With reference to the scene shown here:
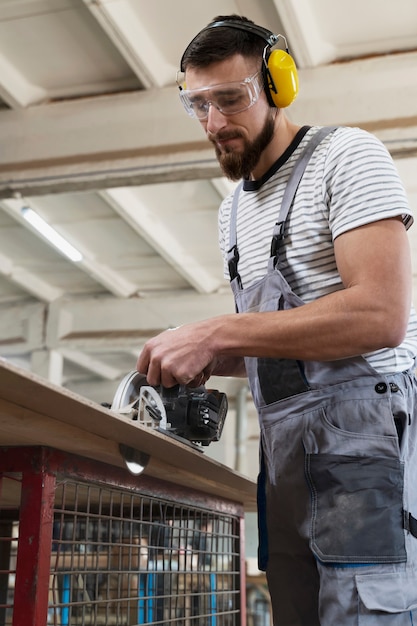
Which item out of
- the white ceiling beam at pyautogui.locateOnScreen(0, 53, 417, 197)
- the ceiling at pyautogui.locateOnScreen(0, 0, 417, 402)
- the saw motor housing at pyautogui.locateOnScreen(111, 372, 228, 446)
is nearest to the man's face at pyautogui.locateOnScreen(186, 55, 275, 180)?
the saw motor housing at pyautogui.locateOnScreen(111, 372, 228, 446)

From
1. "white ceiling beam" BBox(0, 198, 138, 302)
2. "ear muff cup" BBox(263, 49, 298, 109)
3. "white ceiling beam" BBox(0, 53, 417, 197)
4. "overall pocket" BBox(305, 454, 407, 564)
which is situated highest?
"white ceiling beam" BBox(0, 198, 138, 302)

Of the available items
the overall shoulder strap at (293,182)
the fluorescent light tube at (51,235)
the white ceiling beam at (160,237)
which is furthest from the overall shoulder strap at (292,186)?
the fluorescent light tube at (51,235)

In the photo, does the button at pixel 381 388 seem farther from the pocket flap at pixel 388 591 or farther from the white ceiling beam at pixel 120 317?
the white ceiling beam at pixel 120 317

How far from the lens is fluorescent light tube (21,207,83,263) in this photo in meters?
5.89

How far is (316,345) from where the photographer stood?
49.0 inches

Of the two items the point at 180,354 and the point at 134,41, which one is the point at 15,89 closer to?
the point at 134,41

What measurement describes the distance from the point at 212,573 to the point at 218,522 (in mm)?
246

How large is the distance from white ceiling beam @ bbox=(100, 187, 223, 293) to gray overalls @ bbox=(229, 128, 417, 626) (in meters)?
4.41

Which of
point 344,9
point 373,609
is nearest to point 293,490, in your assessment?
point 373,609

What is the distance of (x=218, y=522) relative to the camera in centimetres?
233

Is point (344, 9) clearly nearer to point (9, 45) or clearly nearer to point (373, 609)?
point (9, 45)

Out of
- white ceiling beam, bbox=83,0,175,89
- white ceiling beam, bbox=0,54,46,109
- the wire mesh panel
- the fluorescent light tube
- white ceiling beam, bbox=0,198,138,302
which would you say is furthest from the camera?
white ceiling beam, bbox=0,198,138,302

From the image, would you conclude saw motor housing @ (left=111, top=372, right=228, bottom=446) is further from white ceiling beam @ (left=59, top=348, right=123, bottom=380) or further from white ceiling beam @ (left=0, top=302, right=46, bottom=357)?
white ceiling beam @ (left=59, top=348, right=123, bottom=380)

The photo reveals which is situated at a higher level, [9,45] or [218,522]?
[9,45]
